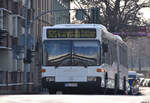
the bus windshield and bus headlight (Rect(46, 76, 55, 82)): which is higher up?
the bus windshield

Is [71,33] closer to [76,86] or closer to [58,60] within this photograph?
[58,60]

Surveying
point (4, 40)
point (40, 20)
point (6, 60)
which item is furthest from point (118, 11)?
point (4, 40)

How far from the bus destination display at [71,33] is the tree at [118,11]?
1181 inches

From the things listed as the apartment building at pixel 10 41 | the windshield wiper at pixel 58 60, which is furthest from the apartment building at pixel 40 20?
the windshield wiper at pixel 58 60

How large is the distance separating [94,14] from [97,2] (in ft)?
37.9

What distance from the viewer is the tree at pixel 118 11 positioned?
180 ft

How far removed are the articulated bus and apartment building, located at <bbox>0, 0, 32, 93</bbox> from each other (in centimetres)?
1534

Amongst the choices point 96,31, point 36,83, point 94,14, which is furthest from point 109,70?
point 36,83


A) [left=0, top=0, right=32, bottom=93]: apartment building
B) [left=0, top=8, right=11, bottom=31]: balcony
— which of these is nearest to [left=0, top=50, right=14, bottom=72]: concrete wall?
[left=0, top=0, right=32, bottom=93]: apartment building

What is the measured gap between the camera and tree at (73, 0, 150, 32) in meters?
54.9

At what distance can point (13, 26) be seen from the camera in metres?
45.5

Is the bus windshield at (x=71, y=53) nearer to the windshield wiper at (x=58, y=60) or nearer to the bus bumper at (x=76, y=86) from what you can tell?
the windshield wiper at (x=58, y=60)

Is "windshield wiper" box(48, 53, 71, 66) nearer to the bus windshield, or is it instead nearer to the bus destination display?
the bus windshield

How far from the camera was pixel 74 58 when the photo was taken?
2422 cm
